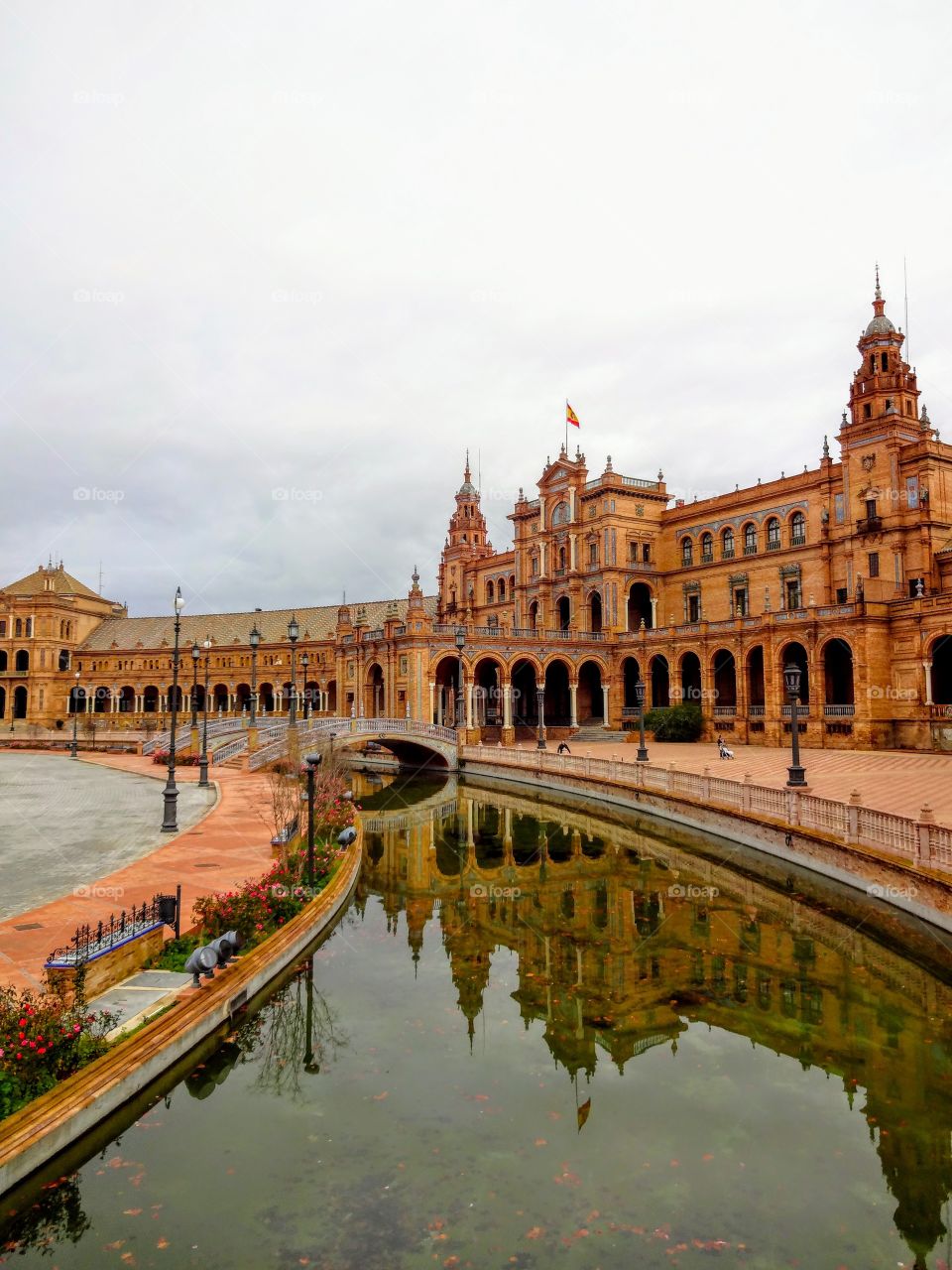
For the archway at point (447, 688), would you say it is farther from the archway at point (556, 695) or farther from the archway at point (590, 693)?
the archway at point (590, 693)

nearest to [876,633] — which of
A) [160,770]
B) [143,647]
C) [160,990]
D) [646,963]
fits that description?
[646,963]

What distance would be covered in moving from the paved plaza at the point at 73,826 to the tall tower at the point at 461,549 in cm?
4224

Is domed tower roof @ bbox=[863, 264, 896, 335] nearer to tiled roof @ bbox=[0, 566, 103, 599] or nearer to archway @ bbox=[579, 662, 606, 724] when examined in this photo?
archway @ bbox=[579, 662, 606, 724]

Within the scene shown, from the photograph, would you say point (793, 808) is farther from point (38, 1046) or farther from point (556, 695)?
point (556, 695)

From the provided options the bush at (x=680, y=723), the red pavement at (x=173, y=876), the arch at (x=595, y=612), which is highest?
the arch at (x=595, y=612)

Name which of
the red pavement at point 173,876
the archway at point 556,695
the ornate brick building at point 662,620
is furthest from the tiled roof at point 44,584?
the red pavement at point 173,876

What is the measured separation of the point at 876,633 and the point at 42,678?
258 ft

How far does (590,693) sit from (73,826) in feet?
147

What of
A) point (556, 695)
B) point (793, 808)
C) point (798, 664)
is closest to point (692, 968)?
point (793, 808)

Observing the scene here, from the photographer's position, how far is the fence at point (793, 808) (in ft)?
48.1

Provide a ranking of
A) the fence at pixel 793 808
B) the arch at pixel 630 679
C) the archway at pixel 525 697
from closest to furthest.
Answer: the fence at pixel 793 808, the arch at pixel 630 679, the archway at pixel 525 697

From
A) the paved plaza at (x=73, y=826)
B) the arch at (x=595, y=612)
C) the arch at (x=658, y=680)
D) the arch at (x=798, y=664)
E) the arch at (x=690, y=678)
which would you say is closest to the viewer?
the paved plaza at (x=73, y=826)

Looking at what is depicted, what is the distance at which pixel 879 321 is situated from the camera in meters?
45.8


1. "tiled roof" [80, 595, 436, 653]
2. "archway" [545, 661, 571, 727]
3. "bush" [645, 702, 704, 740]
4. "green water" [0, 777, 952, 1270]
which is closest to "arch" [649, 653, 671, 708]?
"bush" [645, 702, 704, 740]
